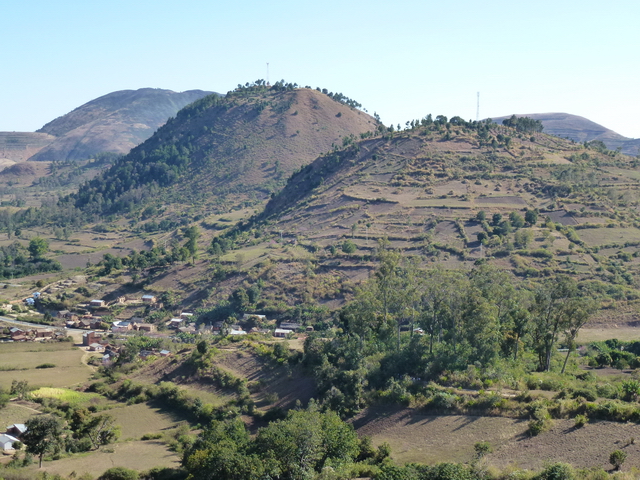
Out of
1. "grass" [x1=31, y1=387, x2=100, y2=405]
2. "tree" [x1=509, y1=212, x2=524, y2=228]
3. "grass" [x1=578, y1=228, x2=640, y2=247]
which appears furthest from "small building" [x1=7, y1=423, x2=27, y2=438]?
"grass" [x1=578, y1=228, x2=640, y2=247]

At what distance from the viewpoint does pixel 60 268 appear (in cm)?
8588

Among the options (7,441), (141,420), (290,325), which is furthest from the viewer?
(290,325)

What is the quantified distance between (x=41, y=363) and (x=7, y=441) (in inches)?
637

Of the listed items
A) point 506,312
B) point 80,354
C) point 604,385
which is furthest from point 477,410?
point 80,354

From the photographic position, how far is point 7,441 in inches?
1276

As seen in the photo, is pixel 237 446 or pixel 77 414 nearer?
A: pixel 237 446

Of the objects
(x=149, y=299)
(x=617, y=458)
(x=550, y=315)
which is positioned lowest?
(x=149, y=299)

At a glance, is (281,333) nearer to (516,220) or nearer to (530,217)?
(516,220)

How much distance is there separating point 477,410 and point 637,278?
3551 centimetres

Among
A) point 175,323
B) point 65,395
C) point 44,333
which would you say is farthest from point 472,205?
point 65,395

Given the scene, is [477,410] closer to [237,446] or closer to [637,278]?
[237,446]

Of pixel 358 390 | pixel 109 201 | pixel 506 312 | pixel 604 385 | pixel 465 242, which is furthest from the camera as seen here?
pixel 109 201

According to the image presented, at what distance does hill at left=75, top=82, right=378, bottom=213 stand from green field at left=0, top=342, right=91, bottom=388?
64.1 m

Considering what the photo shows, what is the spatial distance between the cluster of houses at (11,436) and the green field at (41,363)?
334 inches
